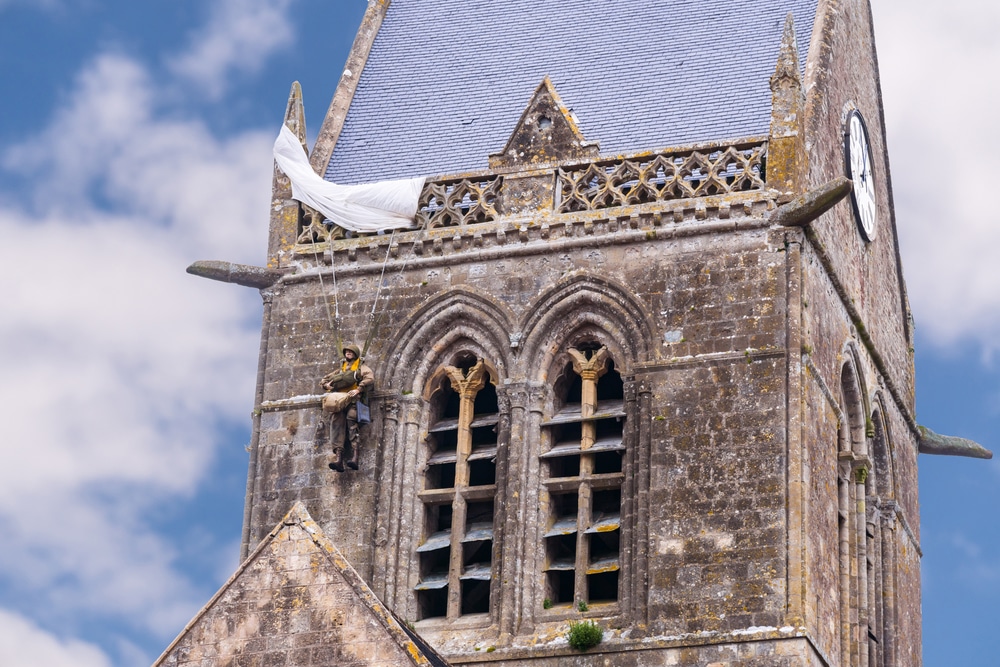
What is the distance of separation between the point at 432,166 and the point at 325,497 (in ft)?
15.6

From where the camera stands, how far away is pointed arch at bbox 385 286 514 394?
3234 centimetres

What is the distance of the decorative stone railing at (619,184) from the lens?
3198cm

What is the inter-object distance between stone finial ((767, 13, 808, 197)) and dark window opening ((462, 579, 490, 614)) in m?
5.53

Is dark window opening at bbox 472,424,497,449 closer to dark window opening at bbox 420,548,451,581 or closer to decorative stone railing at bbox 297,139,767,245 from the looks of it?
dark window opening at bbox 420,548,451,581

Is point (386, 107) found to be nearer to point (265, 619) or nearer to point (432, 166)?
point (432, 166)

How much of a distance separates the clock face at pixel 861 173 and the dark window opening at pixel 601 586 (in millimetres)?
6096

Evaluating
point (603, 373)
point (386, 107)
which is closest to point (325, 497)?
point (603, 373)

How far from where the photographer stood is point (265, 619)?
91.4ft

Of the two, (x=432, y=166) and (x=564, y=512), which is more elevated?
(x=432, y=166)

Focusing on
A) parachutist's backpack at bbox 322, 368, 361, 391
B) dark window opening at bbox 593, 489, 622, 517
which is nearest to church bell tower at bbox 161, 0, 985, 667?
dark window opening at bbox 593, 489, 622, 517

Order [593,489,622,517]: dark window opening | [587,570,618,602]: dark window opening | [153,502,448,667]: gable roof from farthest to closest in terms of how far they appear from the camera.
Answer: [593,489,622,517]: dark window opening < [587,570,618,602]: dark window opening < [153,502,448,667]: gable roof

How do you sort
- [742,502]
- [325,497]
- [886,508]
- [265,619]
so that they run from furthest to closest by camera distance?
[886,508], [325,497], [742,502], [265,619]

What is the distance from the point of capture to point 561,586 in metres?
31.0

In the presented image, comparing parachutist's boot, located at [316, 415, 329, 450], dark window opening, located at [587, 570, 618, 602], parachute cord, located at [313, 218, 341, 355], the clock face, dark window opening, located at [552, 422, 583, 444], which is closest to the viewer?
dark window opening, located at [587, 570, 618, 602]
